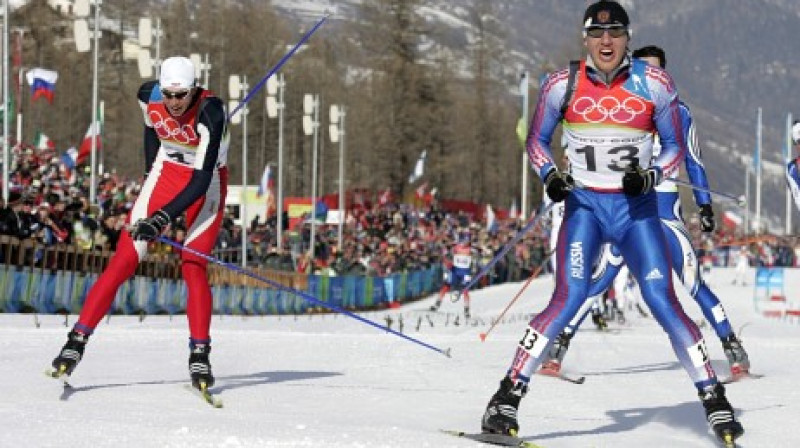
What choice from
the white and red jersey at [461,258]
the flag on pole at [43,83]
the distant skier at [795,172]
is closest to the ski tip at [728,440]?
the distant skier at [795,172]

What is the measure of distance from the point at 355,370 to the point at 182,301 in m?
13.8

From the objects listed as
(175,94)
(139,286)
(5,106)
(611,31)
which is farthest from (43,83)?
(611,31)

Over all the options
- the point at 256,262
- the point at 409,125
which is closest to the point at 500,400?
the point at 256,262

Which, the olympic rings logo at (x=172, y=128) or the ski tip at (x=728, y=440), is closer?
the ski tip at (x=728, y=440)

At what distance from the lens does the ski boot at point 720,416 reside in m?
8.01

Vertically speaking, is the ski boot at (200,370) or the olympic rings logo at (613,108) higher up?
the olympic rings logo at (613,108)

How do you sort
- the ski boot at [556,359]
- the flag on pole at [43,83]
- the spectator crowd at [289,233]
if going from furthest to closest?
the flag on pole at [43,83]
the spectator crowd at [289,233]
the ski boot at [556,359]

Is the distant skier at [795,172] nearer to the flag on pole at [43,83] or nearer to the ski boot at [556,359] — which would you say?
the ski boot at [556,359]

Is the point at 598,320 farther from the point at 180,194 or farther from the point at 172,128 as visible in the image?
the point at 180,194

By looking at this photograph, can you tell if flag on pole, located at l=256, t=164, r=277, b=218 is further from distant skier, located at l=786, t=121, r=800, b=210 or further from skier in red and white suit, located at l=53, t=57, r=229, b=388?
skier in red and white suit, located at l=53, t=57, r=229, b=388

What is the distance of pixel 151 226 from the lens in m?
9.31

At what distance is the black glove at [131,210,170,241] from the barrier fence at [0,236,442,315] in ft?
32.5

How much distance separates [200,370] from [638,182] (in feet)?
9.67

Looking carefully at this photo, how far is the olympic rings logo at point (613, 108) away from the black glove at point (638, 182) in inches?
11.8
